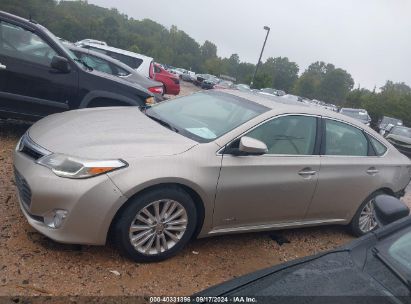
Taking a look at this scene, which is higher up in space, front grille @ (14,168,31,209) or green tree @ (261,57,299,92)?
front grille @ (14,168,31,209)

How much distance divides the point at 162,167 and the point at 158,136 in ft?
1.52

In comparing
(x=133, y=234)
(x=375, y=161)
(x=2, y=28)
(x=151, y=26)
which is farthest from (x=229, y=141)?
(x=151, y=26)

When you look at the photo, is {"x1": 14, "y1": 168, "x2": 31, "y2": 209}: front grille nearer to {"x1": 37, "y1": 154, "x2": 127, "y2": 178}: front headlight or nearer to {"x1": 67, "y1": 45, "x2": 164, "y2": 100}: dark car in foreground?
{"x1": 37, "y1": 154, "x2": 127, "y2": 178}: front headlight

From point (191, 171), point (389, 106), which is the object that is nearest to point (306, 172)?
point (191, 171)

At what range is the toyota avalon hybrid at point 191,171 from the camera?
10.1ft

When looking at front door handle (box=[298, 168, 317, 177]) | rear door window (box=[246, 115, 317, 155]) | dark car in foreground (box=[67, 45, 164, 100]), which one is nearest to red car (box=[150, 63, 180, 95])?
dark car in foreground (box=[67, 45, 164, 100])

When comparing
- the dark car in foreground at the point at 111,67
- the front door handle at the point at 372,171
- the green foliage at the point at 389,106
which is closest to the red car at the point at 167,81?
the dark car in foreground at the point at 111,67

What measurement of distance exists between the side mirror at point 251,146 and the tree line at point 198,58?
38.7 metres

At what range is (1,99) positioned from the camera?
17.6 ft

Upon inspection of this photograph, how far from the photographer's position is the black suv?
5414mm

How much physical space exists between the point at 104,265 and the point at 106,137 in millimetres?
1068

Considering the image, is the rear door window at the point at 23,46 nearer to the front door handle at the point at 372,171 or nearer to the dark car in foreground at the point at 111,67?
the dark car in foreground at the point at 111,67

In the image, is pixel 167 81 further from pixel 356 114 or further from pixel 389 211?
pixel 389 211

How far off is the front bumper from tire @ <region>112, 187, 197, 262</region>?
0.13m
